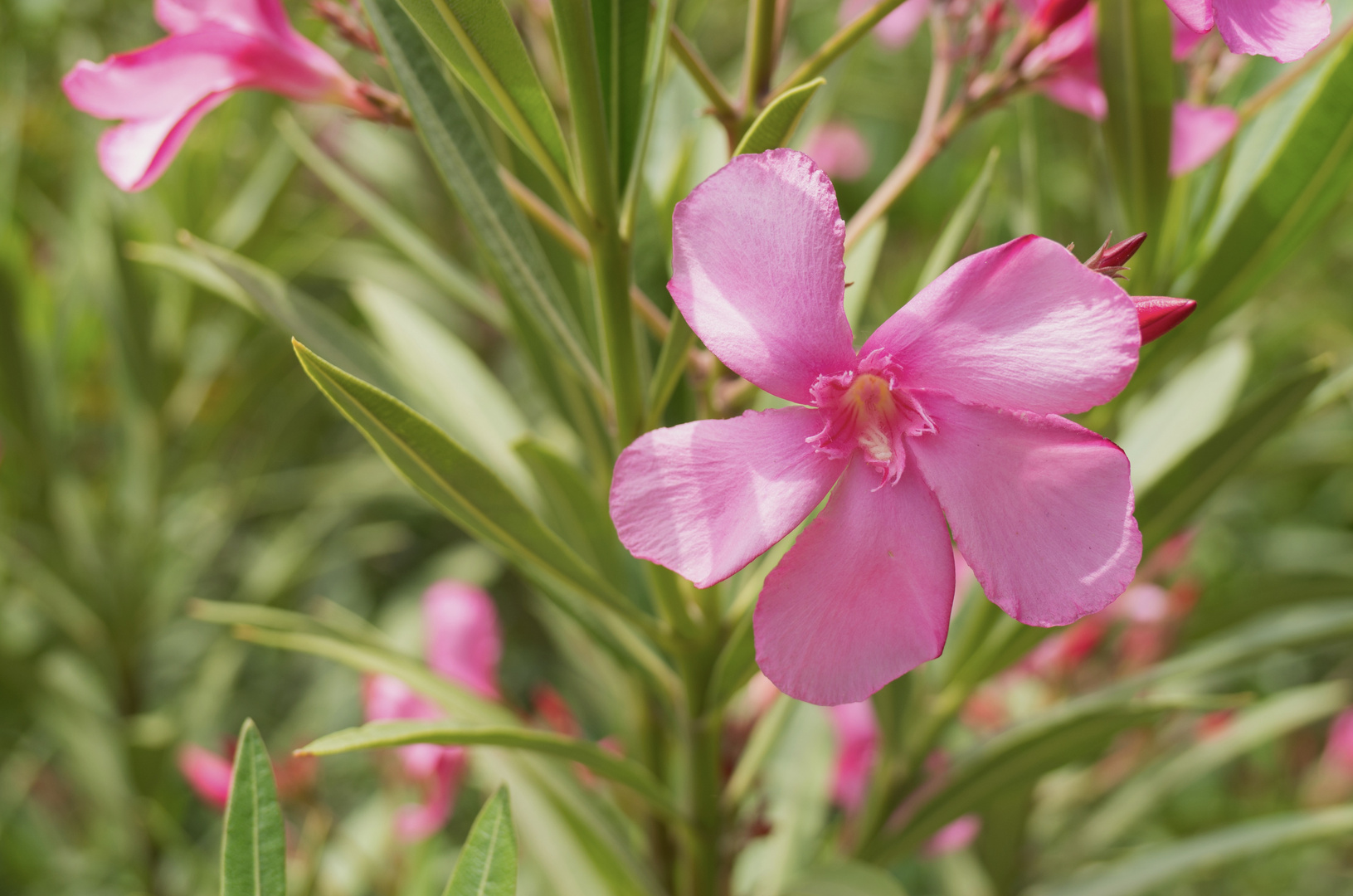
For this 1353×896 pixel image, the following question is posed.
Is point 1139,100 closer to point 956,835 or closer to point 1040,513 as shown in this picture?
point 1040,513

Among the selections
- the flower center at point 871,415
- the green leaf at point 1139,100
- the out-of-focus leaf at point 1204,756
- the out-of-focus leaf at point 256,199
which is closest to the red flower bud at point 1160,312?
the flower center at point 871,415

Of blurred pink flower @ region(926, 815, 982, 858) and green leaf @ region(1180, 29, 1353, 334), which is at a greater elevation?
green leaf @ region(1180, 29, 1353, 334)

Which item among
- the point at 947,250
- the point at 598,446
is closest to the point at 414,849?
the point at 598,446

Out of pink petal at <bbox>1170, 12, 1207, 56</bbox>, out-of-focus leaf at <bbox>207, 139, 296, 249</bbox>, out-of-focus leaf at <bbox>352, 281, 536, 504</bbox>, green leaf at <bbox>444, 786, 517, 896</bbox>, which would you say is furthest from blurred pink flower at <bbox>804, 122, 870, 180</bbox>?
green leaf at <bbox>444, 786, 517, 896</bbox>

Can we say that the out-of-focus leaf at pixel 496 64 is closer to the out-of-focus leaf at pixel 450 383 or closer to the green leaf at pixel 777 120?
the green leaf at pixel 777 120

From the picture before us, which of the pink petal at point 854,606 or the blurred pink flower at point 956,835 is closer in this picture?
the pink petal at point 854,606

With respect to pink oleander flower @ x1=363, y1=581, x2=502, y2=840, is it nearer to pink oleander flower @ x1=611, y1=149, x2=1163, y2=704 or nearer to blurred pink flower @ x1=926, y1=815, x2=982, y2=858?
blurred pink flower @ x1=926, y1=815, x2=982, y2=858

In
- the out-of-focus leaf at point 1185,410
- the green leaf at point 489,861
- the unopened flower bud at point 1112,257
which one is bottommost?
the out-of-focus leaf at point 1185,410

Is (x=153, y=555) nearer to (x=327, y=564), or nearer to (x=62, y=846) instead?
(x=327, y=564)
